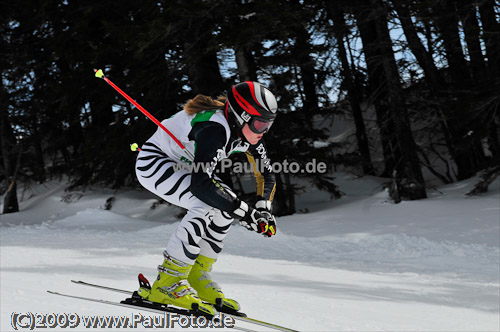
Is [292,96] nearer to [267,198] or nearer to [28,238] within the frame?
[28,238]

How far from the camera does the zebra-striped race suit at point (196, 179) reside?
337 cm

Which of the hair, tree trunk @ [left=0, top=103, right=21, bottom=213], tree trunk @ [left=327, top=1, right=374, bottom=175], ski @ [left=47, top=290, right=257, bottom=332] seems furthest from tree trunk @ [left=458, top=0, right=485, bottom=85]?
tree trunk @ [left=0, top=103, right=21, bottom=213]

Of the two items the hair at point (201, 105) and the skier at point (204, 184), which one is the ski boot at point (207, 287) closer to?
the skier at point (204, 184)

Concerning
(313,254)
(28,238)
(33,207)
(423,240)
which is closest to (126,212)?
(33,207)

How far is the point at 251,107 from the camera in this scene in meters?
3.47

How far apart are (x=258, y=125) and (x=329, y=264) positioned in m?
5.33

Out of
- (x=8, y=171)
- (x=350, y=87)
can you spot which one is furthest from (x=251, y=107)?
(x=8, y=171)

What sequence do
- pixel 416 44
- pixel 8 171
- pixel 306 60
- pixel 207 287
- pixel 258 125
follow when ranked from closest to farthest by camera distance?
1. pixel 258 125
2. pixel 207 287
3. pixel 416 44
4. pixel 306 60
5. pixel 8 171

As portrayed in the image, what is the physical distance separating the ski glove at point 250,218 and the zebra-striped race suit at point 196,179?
59 millimetres

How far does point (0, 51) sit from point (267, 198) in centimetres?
1839

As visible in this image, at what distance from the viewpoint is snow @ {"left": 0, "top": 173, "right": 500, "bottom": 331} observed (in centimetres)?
482

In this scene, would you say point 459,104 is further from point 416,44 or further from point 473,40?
point 416,44

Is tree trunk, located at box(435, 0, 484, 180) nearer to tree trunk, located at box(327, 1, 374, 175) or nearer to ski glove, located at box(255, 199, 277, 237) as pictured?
tree trunk, located at box(327, 1, 374, 175)

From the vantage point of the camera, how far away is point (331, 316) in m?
4.77
